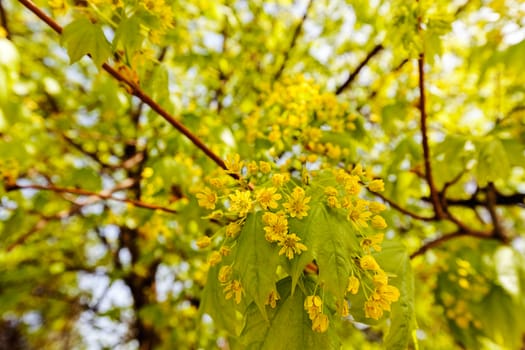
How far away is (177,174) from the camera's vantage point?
203 cm

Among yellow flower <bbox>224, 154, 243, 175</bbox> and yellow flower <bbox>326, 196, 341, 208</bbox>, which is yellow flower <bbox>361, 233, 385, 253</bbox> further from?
yellow flower <bbox>224, 154, 243, 175</bbox>

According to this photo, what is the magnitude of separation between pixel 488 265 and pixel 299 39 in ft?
7.63

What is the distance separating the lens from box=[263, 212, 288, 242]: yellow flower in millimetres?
841

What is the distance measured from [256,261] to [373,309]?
0.30 metres

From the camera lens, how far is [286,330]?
35.2 inches

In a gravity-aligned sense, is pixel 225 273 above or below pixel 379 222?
below

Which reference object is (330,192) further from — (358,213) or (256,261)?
(256,261)

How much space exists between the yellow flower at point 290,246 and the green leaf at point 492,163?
3.82 feet

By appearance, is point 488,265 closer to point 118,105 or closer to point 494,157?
point 494,157

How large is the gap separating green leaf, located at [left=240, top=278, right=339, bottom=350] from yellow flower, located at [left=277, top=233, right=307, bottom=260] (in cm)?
13

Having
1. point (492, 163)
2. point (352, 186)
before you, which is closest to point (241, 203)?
point (352, 186)

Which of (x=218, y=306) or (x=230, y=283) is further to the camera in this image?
(x=218, y=306)

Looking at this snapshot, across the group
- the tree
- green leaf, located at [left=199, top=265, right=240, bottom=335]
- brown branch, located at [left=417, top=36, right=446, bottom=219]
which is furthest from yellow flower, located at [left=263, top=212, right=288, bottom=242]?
brown branch, located at [left=417, top=36, right=446, bottom=219]

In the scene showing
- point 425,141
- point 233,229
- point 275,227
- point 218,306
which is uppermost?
point 425,141
